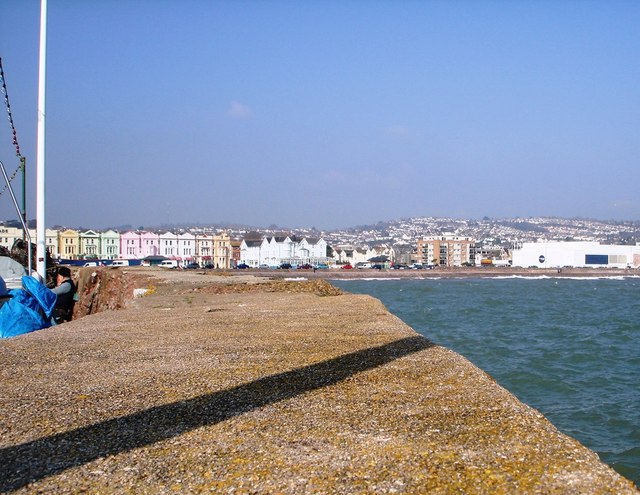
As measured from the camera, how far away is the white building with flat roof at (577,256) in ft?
462

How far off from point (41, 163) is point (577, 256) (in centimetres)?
13894

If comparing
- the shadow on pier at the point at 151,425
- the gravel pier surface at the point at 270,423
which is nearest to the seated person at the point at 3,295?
the gravel pier surface at the point at 270,423

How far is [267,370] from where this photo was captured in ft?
18.7

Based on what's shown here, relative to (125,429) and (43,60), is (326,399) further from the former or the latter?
(43,60)

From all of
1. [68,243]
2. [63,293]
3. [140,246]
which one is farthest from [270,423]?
[140,246]

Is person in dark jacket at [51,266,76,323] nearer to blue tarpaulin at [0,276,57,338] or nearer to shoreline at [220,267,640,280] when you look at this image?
blue tarpaulin at [0,276,57,338]

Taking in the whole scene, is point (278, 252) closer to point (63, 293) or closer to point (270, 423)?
point (63, 293)

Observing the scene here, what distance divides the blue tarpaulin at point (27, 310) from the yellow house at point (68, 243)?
102154mm

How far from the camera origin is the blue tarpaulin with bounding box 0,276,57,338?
11062mm

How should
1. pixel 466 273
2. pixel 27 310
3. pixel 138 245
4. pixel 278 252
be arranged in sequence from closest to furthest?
pixel 27 310 < pixel 466 273 < pixel 138 245 < pixel 278 252

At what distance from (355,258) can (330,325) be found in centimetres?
16226

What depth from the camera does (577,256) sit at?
141 metres

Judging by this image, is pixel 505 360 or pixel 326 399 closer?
pixel 326 399

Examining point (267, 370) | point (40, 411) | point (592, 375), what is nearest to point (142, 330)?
point (267, 370)
